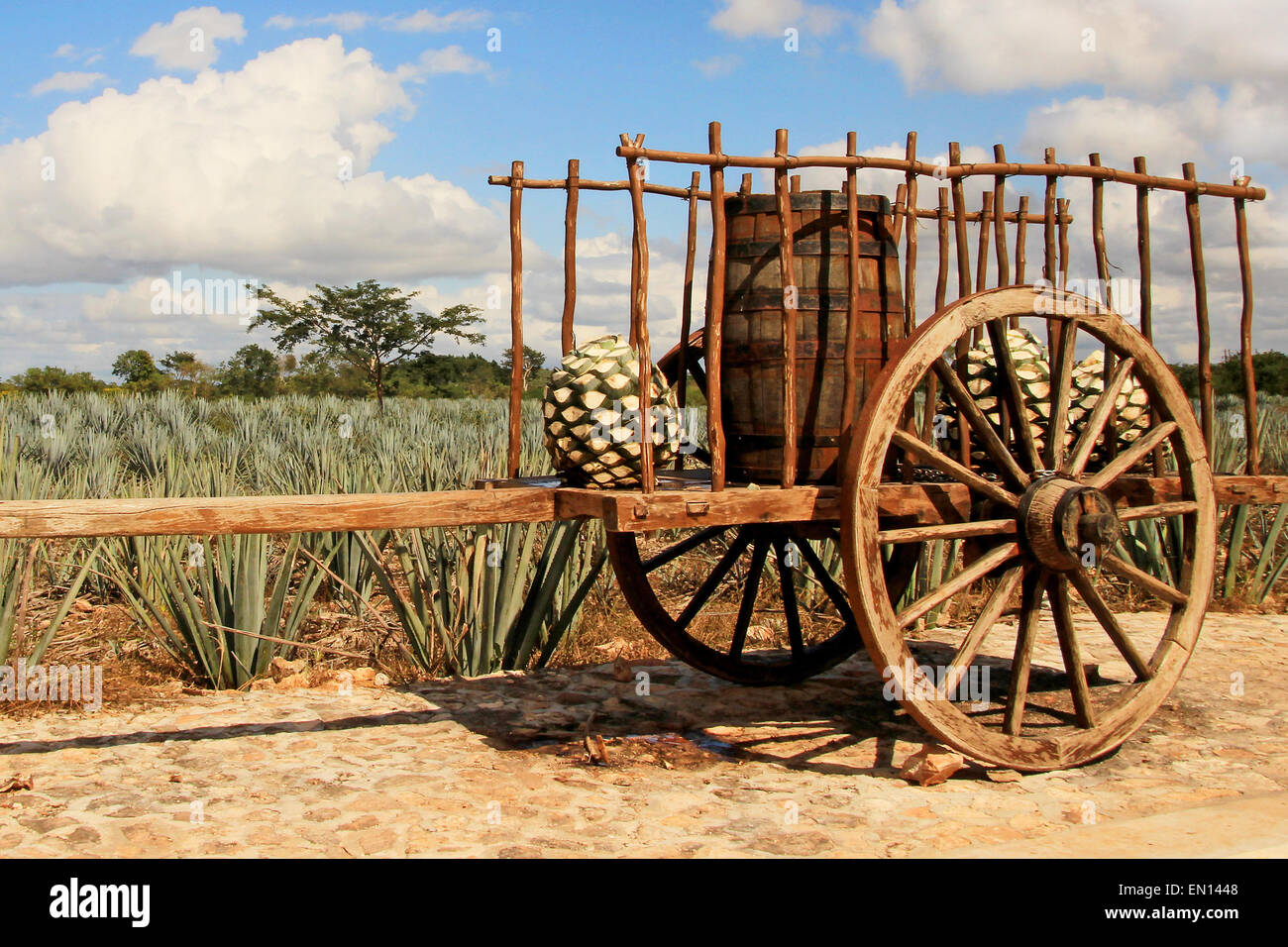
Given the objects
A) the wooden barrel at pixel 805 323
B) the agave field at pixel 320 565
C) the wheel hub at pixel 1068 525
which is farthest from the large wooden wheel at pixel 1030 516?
the agave field at pixel 320 565

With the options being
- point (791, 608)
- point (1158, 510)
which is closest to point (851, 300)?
point (1158, 510)

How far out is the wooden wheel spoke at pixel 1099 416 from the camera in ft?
11.3

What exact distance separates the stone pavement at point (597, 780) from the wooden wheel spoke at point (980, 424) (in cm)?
93

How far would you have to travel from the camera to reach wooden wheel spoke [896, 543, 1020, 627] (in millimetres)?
3090

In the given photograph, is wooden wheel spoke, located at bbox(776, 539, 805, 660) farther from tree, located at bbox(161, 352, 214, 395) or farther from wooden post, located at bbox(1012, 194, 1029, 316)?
tree, located at bbox(161, 352, 214, 395)

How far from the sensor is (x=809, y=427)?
3.42 meters

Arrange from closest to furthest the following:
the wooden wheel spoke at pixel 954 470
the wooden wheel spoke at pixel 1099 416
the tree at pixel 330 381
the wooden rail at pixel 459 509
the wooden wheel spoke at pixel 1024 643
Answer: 1. the wooden rail at pixel 459 509
2. the wooden wheel spoke at pixel 954 470
3. the wooden wheel spoke at pixel 1024 643
4. the wooden wheel spoke at pixel 1099 416
5. the tree at pixel 330 381

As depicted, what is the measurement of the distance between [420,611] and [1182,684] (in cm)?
314

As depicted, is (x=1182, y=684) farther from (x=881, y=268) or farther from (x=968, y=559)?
(x=881, y=268)

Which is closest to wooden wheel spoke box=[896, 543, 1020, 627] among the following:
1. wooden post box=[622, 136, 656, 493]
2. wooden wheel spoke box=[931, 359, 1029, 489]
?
wooden wheel spoke box=[931, 359, 1029, 489]

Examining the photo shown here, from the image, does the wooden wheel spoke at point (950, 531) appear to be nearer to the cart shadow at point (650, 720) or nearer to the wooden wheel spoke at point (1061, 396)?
the wooden wheel spoke at point (1061, 396)

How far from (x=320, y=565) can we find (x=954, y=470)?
2.19 meters

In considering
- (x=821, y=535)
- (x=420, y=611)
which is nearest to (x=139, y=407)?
(x=420, y=611)

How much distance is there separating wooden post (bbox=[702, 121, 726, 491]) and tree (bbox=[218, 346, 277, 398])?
2807cm
